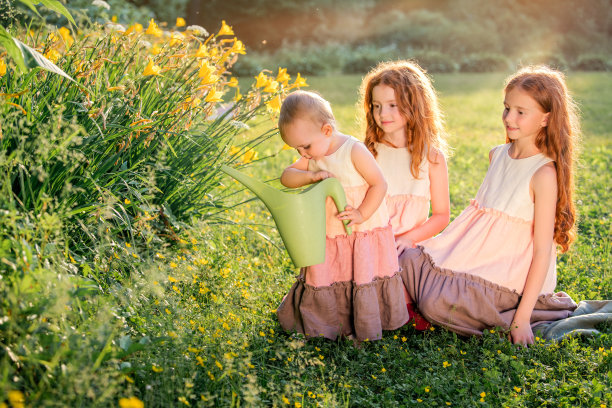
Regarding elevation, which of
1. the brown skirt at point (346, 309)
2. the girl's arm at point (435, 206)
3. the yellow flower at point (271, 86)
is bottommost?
the brown skirt at point (346, 309)

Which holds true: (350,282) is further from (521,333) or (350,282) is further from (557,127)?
(557,127)

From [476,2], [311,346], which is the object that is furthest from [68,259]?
[476,2]

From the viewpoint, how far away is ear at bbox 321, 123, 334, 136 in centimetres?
246

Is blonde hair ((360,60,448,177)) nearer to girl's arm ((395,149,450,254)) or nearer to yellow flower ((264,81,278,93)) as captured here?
girl's arm ((395,149,450,254))

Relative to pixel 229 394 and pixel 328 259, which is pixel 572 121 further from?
pixel 229 394

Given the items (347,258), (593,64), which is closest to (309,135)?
(347,258)

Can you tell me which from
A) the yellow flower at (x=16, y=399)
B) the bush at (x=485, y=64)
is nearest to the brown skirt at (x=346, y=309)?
the yellow flower at (x=16, y=399)

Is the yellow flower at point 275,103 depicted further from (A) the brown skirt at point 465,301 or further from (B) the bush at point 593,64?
(B) the bush at point 593,64

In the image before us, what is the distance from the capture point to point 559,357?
2.59 meters

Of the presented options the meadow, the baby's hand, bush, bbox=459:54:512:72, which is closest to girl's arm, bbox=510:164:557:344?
the meadow

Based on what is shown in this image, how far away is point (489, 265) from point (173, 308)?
151 centimetres

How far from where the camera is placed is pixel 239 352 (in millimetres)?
2287

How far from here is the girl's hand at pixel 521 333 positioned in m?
2.75

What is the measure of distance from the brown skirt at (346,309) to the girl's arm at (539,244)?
536 millimetres
